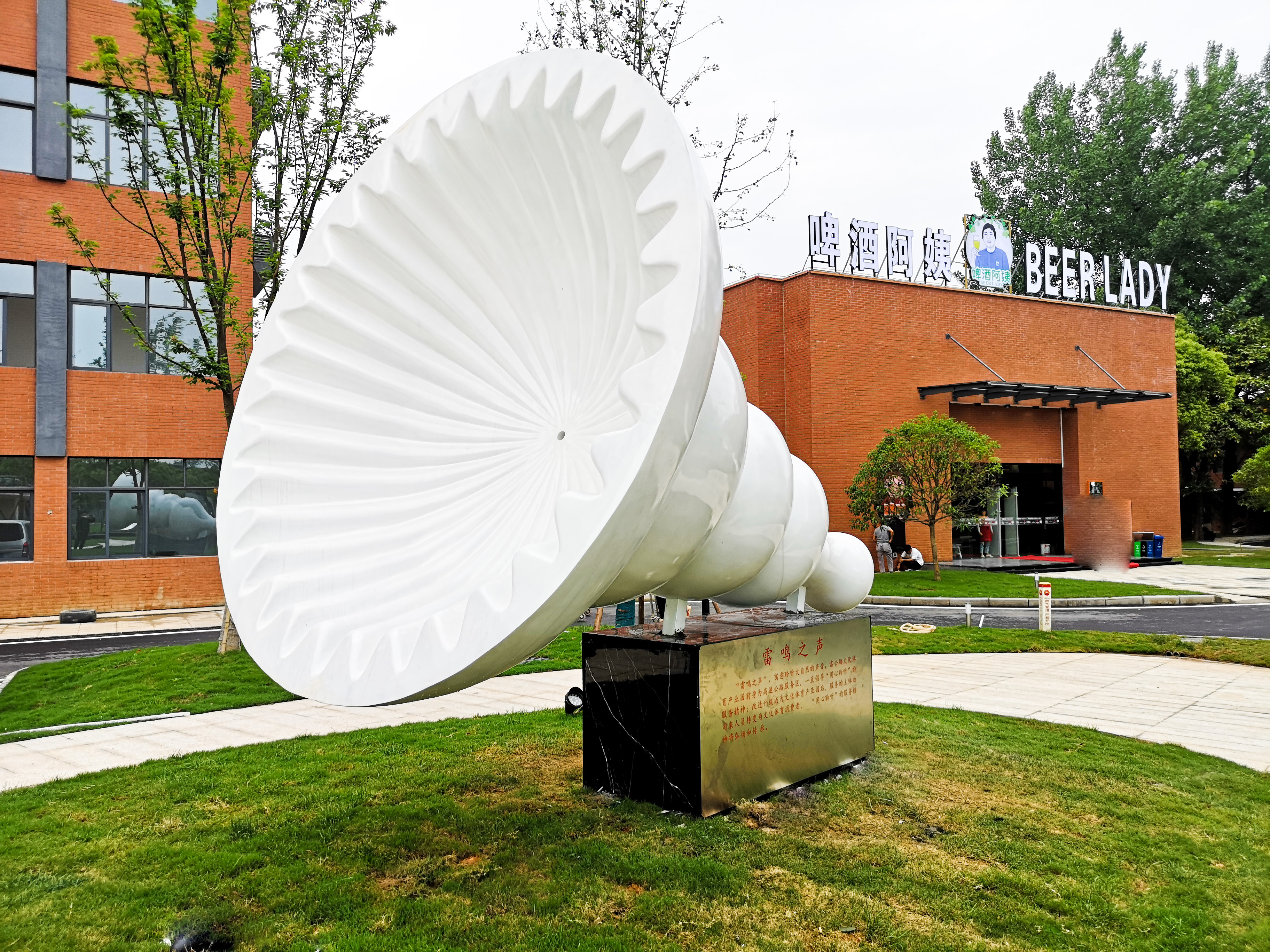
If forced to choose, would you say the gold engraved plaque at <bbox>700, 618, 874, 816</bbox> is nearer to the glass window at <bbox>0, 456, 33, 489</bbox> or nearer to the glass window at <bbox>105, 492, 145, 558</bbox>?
the glass window at <bbox>105, 492, 145, 558</bbox>

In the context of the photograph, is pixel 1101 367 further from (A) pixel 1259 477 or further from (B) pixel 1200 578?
(B) pixel 1200 578

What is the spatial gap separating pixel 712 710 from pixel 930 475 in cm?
1455

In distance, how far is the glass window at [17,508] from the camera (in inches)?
604

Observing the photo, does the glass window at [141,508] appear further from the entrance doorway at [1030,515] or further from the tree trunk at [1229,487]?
the tree trunk at [1229,487]

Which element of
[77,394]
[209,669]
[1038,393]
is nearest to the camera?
[209,669]

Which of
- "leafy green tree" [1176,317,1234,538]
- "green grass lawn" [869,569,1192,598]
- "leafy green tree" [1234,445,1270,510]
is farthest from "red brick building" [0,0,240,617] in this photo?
"leafy green tree" [1176,317,1234,538]

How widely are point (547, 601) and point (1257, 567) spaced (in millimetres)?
25981

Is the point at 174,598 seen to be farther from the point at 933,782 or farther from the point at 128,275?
the point at 933,782

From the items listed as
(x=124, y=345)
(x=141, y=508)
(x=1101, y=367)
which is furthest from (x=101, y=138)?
(x=1101, y=367)

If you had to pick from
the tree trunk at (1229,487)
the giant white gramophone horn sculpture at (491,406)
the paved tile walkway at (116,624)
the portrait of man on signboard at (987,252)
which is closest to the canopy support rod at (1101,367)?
the portrait of man on signboard at (987,252)

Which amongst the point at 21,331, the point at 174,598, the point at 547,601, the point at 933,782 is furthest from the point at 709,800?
the point at 21,331

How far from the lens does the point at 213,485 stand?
667 inches

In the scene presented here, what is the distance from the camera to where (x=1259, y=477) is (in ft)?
83.6

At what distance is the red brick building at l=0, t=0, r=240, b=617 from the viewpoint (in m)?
15.4
